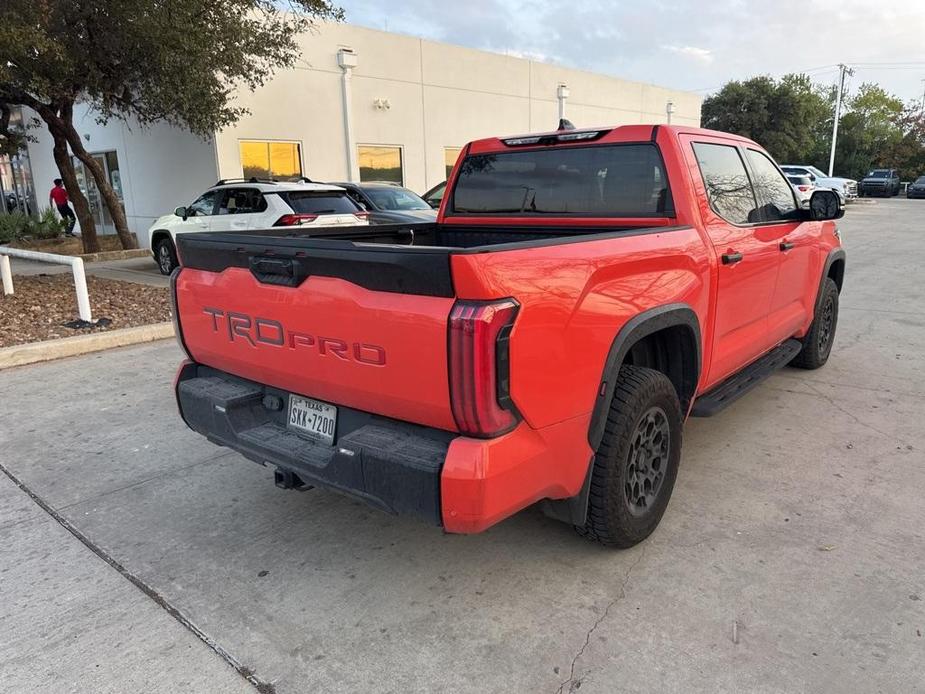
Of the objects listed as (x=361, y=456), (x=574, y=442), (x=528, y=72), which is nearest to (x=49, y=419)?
(x=361, y=456)

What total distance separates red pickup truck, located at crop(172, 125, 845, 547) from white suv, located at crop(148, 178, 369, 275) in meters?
6.29

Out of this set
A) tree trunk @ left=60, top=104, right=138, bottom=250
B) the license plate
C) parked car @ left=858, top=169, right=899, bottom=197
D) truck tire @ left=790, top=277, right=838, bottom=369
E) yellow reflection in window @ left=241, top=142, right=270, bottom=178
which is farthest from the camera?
parked car @ left=858, top=169, right=899, bottom=197

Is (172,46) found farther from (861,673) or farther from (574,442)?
(861,673)

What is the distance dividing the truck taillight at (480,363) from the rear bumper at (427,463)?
0.10 meters

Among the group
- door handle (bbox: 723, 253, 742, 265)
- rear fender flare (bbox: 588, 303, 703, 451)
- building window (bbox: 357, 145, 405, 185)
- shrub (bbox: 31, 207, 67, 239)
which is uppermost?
building window (bbox: 357, 145, 405, 185)

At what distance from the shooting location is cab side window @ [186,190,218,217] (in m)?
11.6

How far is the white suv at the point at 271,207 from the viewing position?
10.3 metres

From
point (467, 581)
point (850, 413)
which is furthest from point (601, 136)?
point (850, 413)

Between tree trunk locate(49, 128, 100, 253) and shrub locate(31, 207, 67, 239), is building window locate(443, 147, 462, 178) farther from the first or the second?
shrub locate(31, 207, 67, 239)

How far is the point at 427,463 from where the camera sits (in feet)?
7.68

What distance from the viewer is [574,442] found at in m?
2.63

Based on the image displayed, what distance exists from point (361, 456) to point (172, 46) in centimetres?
917

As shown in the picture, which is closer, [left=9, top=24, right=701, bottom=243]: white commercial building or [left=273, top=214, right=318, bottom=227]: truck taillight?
[left=273, top=214, right=318, bottom=227]: truck taillight

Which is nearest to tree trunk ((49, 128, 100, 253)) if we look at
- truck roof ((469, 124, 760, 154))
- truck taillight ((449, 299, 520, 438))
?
truck roof ((469, 124, 760, 154))
